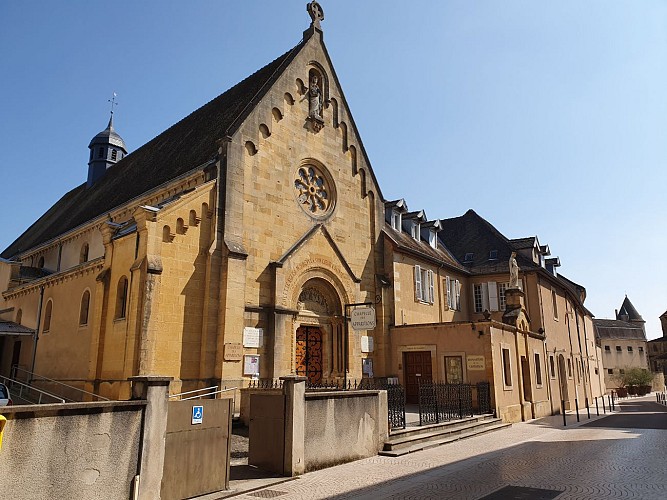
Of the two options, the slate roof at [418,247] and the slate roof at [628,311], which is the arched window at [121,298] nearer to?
the slate roof at [418,247]

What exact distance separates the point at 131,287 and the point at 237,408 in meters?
5.18

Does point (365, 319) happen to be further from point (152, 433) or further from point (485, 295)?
point (485, 295)

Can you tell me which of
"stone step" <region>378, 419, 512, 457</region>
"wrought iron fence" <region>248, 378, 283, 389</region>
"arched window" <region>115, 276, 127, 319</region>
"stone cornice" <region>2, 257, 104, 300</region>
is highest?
"stone cornice" <region>2, 257, 104, 300</region>

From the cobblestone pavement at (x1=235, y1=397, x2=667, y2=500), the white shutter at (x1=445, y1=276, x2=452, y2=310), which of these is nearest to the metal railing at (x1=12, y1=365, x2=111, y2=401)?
the cobblestone pavement at (x1=235, y1=397, x2=667, y2=500)

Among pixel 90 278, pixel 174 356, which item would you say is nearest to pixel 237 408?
pixel 174 356

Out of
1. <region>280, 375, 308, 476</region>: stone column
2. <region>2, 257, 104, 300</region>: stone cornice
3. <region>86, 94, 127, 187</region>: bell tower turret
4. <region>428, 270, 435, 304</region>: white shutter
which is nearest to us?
<region>280, 375, 308, 476</region>: stone column

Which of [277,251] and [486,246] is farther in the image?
[486,246]

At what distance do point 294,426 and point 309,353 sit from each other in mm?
10403

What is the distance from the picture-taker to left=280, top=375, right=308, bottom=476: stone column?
11.2 meters

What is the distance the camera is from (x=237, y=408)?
16844 millimetres

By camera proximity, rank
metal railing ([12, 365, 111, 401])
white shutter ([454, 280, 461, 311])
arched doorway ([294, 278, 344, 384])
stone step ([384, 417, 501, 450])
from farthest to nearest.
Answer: white shutter ([454, 280, 461, 311]), arched doorway ([294, 278, 344, 384]), metal railing ([12, 365, 111, 401]), stone step ([384, 417, 501, 450])

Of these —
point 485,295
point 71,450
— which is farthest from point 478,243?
point 71,450

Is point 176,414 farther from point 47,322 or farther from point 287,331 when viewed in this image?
point 47,322

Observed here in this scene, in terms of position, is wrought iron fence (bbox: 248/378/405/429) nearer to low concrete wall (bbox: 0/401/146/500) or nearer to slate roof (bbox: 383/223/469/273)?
low concrete wall (bbox: 0/401/146/500)
